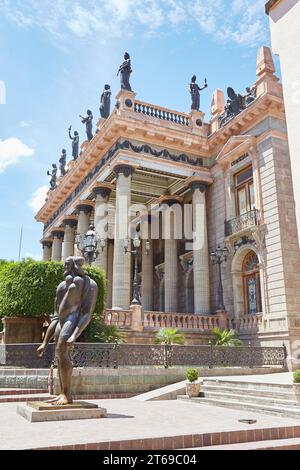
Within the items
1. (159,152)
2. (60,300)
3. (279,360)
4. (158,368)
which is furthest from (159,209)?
(60,300)

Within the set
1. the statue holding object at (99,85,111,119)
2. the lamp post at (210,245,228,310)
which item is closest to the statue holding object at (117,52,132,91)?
the statue holding object at (99,85,111,119)

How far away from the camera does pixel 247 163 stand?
64.3ft

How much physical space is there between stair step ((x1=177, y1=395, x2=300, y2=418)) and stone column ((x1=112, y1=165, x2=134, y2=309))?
8.13 metres

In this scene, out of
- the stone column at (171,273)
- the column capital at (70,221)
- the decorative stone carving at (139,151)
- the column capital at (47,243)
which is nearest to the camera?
the decorative stone carving at (139,151)

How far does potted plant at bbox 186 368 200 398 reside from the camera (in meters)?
10.4

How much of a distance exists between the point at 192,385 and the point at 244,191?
1175cm

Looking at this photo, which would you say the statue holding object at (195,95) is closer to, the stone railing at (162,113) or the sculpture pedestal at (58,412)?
the stone railing at (162,113)

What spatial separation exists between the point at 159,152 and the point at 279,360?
1175cm

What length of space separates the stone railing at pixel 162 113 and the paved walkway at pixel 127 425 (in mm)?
16274

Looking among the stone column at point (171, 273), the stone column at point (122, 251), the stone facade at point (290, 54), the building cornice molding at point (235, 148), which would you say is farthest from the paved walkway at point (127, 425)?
the stone column at point (171, 273)

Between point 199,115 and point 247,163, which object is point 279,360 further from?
point 199,115

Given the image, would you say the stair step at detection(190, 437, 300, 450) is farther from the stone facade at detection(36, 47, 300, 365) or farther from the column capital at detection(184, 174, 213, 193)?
the column capital at detection(184, 174, 213, 193)

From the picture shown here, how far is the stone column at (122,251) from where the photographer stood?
722 inches

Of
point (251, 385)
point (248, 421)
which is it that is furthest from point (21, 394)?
point (248, 421)
